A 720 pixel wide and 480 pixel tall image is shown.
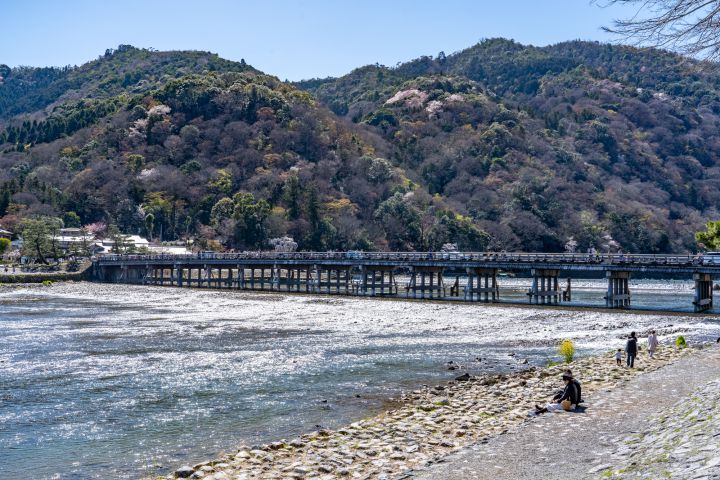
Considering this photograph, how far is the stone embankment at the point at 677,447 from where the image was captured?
8.96 metres

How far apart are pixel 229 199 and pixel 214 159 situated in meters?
20.6

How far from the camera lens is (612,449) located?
11.8m

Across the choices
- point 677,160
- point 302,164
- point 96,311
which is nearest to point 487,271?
point 96,311

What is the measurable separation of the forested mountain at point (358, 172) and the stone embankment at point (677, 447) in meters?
77.9

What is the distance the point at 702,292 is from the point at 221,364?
3058 centimetres

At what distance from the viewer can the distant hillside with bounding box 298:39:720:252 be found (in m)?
115

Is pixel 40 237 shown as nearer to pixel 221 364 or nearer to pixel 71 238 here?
pixel 71 238

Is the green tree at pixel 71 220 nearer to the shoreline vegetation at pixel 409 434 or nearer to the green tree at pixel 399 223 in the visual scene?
the green tree at pixel 399 223

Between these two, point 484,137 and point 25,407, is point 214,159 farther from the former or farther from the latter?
point 25,407

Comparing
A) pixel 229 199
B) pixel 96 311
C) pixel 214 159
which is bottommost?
pixel 96 311

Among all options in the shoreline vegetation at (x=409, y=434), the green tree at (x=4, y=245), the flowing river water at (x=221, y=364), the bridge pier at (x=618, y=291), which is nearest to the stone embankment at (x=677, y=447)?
the shoreline vegetation at (x=409, y=434)

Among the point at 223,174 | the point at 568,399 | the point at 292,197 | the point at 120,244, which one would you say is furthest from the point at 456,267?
the point at 223,174

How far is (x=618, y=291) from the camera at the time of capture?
47.3m

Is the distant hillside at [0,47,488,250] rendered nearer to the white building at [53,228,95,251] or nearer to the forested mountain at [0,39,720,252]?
the forested mountain at [0,39,720,252]
